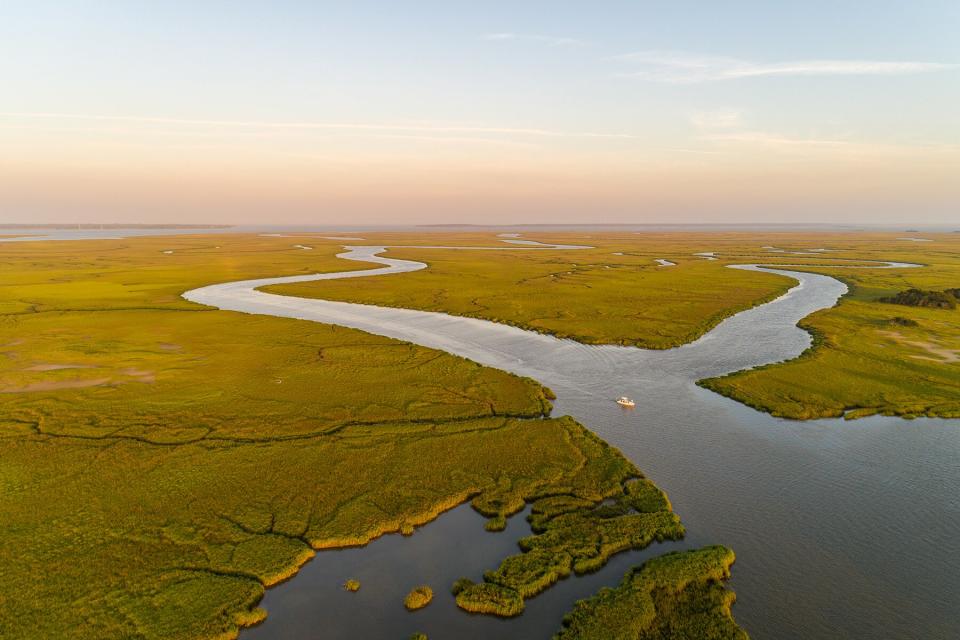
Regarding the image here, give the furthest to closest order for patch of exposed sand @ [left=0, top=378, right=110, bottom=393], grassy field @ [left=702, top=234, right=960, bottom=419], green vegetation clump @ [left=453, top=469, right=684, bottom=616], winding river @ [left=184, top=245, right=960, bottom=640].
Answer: patch of exposed sand @ [left=0, top=378, right=110, bottom=393] → grassy field @ [left=702, top=234, right=960, bottom=419] → green vegetation clump @ [left=453, top=469, right=684, bottom=616] → winding river @ [left=184, top=245, right=960, bottom=640]

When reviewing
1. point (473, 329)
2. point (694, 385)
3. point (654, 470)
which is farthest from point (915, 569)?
point (473, 329)

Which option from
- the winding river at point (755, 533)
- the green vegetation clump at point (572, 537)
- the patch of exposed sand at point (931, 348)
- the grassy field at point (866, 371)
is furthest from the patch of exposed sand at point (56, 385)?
the patch of exposed sand at point (931, 348)

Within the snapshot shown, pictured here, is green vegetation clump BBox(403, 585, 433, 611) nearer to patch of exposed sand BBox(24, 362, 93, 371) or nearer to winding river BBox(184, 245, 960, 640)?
winding river BBox(184, 245, 960, 640)

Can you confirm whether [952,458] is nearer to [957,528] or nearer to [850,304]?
[957,528]

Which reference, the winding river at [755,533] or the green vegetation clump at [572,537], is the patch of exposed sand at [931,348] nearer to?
the winding river at [755,533]

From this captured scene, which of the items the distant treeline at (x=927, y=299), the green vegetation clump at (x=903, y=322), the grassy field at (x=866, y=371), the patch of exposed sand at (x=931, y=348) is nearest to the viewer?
the grassy field at (x=866, y=371)

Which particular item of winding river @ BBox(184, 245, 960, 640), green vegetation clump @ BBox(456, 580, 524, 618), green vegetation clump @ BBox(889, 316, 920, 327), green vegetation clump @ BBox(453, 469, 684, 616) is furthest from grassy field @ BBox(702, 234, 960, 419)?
green vegetation clump @ BBox(456, 580, 524, 618)
